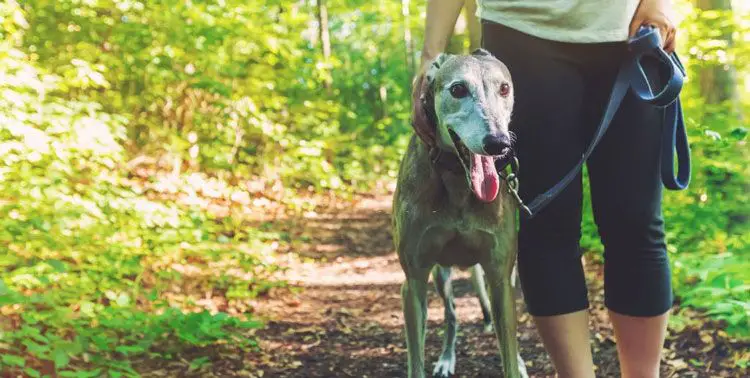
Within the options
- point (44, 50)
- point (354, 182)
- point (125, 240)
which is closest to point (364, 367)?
point (125, 240)

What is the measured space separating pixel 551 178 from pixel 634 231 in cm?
31

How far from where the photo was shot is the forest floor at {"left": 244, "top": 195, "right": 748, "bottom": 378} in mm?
3689

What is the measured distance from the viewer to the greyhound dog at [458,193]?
7.11 feet

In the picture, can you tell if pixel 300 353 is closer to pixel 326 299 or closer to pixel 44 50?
pixel 326 299

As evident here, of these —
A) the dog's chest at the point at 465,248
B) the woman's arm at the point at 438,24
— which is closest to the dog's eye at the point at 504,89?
the woman's arm at the point at 438,24

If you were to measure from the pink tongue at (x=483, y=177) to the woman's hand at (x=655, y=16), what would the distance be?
1.96ft

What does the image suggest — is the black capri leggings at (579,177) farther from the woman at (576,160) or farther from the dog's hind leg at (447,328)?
the dog's hind leg at (447,328)

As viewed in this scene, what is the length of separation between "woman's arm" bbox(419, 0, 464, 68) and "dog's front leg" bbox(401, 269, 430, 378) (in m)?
0.86

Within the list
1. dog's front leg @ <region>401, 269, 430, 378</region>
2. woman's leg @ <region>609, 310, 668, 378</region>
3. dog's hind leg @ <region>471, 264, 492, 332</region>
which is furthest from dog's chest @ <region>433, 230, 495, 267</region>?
dog's hind leg @ <region>471, 264, 492, 332</region>

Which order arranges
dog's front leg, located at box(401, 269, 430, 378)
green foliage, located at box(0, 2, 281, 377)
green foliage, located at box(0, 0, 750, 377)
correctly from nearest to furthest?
1. dog's front leg, located at box(401, 269, 430, 378)
2. green foliage, located at box(0, 2, 281, 377)
3. green foliage, located at box(0, 0, 750, 377)

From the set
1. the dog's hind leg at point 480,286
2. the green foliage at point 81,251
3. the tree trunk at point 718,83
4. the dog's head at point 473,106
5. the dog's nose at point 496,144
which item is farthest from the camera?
the tree trunk at point 718,83

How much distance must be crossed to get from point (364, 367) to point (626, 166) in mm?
2303

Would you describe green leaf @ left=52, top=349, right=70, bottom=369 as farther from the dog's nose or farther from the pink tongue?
the dog's nose

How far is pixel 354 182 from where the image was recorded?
1263cm
